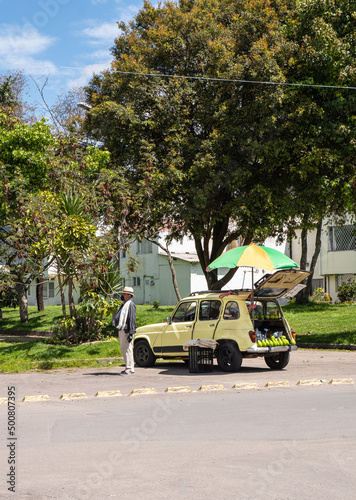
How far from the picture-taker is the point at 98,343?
18.1 m

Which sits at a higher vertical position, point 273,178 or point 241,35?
point 241,35

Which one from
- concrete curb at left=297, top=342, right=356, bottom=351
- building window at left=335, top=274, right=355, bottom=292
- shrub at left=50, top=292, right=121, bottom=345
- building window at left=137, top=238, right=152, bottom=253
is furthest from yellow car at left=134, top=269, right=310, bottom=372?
building window at left=137, top=238, right=152, bottom=253

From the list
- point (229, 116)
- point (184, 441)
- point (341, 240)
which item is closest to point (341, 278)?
point (341, 240)

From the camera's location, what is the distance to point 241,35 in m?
22.5

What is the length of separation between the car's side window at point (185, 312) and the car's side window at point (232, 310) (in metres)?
0.99

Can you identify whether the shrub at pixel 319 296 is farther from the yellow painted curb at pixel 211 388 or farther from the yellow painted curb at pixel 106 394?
the yellow painted curb at pixel 106 394

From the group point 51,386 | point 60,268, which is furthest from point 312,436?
point 60,268

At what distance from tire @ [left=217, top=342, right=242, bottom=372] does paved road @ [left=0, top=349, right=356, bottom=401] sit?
0.20m

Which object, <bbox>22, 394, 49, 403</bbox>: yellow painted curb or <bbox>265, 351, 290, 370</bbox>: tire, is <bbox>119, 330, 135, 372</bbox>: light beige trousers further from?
<bbox>22, 394, 49, 403</bbox>: yellow painted curb

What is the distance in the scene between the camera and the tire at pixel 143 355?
1557cm

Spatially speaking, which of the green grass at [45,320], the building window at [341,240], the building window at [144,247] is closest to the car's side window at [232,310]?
the green grass at [45,320]

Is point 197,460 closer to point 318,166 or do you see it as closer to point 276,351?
point 276,351

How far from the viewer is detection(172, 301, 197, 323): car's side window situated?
49.0 feet

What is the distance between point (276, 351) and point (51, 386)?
16.6ft
